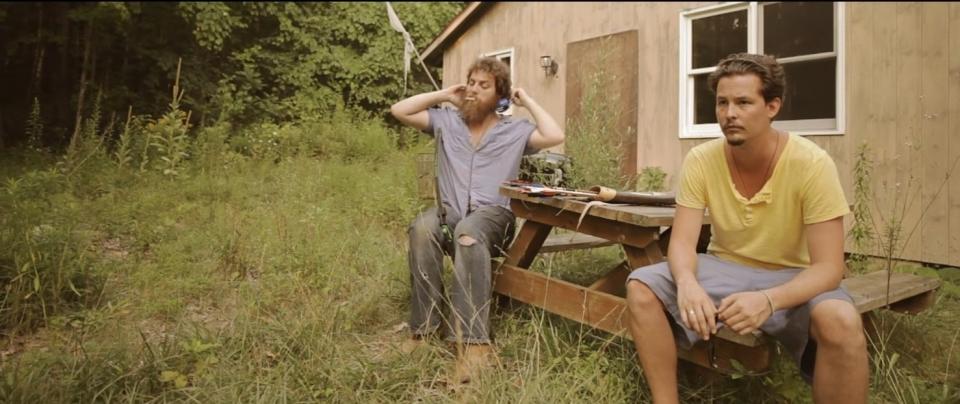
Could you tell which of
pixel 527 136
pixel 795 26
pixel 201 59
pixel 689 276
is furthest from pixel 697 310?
pixel 201 59

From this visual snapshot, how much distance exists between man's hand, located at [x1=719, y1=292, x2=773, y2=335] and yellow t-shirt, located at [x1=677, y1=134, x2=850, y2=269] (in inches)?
13.3

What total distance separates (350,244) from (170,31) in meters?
9.49

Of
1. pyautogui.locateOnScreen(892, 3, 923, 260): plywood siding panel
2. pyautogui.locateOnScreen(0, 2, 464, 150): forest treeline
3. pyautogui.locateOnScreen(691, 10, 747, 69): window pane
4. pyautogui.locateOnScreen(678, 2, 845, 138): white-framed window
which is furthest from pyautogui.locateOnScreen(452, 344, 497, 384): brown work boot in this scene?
pyautogui.locateOnScreen(0, 2, 464, 150): forest treeline

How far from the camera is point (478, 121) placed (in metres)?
3.30

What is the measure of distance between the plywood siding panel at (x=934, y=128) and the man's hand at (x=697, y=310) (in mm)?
3611

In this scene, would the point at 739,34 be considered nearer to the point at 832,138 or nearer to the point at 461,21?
the point at 832,138

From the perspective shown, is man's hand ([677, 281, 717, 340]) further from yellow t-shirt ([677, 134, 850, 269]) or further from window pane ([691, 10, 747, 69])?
window pane ([691, 10, 747, 69])

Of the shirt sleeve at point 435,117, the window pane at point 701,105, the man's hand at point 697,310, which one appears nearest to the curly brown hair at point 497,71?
the shirt sleeve at point 435,117

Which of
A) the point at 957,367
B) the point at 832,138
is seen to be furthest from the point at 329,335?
the point at 832,138

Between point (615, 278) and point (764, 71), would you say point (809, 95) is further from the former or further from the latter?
point (764, 71)

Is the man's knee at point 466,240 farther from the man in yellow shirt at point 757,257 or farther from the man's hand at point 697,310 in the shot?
the man's hand at point 697,310

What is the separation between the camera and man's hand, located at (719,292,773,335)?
186 centimetres

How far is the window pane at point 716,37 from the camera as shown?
641cm

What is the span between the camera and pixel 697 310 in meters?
1.93
